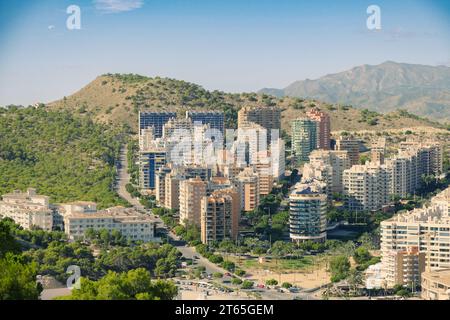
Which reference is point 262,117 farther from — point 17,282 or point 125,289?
point 17,282

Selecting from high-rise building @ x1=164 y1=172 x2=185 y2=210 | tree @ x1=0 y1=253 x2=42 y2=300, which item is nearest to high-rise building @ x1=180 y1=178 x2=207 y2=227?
high-rise building @ x1=164 y1=172 x2=185 y2=210

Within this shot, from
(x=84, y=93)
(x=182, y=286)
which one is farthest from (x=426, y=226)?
(x=84, y=93)

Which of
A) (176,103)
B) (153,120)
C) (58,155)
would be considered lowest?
(58,155)

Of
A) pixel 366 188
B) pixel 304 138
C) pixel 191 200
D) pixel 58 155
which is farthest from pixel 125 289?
pixel 304 138

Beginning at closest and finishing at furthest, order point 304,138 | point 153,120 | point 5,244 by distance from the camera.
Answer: point 5,244 < point 304,138 < point 153,120
